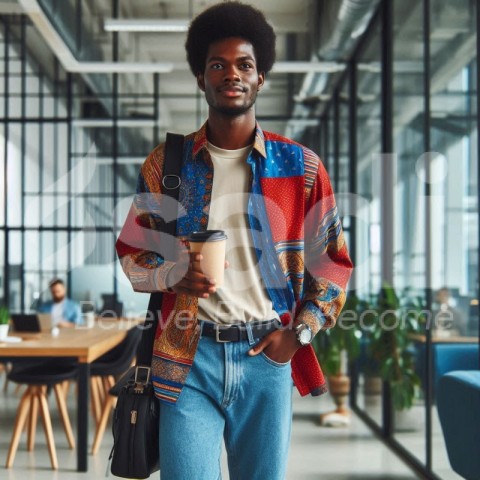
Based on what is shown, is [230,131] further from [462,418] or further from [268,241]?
[462,418]

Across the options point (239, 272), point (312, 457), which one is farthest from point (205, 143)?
point (312, 457)

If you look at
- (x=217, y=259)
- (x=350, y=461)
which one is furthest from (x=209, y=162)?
(x=350, y=461)

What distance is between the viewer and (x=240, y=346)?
1.70m

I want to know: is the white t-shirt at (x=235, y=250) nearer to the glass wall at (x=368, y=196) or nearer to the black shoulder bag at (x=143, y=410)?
the black shoulder bag at (x=143, y=410)

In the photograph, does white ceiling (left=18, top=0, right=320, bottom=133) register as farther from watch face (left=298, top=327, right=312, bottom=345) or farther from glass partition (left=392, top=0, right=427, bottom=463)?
watch face (left=298, top=327, right=312, bottom=345)

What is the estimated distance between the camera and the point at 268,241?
1754mm

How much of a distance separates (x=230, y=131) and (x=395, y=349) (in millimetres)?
4322

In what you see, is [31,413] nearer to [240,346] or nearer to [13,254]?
[240,346]

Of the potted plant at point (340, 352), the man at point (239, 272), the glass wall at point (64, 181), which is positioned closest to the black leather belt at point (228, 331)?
the man at point (239, 272)

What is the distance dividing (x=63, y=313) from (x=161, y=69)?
2.90 m

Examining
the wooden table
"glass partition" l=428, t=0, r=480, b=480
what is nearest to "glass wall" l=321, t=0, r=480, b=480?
"glass partition" l=428, t=0, r=480, b=480

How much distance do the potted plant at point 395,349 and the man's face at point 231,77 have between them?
4.03 meters

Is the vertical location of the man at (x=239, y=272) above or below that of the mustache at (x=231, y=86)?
below

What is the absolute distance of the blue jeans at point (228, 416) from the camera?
1682 millimetres
